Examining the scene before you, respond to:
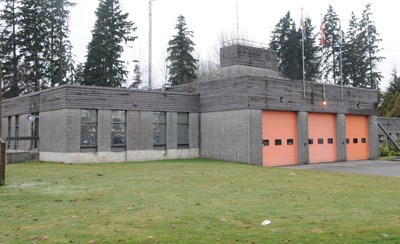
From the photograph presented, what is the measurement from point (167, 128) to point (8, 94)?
27.1 meters

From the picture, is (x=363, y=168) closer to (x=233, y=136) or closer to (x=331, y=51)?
(x=233, y=136)

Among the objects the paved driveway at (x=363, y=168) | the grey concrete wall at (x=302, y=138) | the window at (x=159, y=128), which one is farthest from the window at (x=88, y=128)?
the grey concrete wall at (x=302, y=138)

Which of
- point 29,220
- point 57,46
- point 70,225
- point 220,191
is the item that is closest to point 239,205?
point 220,191

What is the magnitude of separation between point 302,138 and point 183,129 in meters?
8.53

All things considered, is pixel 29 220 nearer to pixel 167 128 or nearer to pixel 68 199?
pixel 68 199

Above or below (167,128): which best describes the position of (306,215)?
below

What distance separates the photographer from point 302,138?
29.1 metres

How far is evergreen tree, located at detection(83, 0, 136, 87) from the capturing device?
47.0 metres

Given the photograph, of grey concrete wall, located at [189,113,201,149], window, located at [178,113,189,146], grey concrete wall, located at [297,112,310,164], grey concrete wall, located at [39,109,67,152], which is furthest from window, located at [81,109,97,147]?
grey concrete wall, located at [297,112,310,164]

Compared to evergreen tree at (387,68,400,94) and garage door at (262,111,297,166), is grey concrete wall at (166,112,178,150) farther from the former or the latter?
evergreen tree at (387,68,400,94)

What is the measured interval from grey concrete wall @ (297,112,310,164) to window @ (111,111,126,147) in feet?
39.9

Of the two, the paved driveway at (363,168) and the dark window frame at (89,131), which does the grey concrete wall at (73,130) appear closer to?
the dark window frame at (89,131)

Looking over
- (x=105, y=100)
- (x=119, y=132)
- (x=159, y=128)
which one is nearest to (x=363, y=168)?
(x=159, y=128)

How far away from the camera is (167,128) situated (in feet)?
94.4
